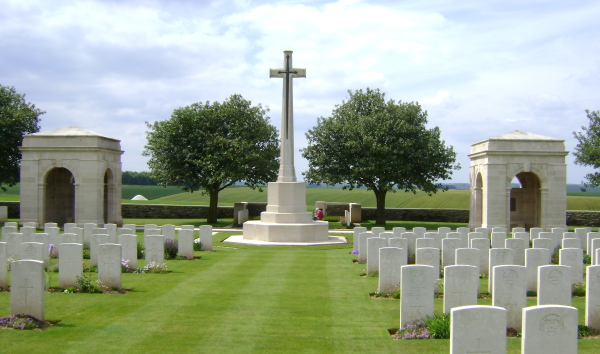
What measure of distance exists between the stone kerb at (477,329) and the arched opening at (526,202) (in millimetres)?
27999

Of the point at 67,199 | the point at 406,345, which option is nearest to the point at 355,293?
the point at 406,345

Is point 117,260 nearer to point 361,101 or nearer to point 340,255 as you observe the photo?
point 340,255

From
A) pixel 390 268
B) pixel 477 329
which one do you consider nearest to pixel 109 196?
pixel 390 268

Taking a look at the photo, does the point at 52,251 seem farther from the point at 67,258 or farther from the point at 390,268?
the point at 390,268

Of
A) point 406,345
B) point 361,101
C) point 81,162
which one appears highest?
point 361,101

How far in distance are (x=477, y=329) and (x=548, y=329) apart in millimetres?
664

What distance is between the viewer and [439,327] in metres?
8.57

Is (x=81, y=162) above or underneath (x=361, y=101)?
underneath

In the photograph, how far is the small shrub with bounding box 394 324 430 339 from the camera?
8547mm

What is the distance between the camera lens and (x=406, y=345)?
8.20m

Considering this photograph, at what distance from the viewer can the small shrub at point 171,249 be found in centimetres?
1824

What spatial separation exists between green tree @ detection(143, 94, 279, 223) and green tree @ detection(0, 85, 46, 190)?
671 cm

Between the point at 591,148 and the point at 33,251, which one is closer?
the point at 33,251

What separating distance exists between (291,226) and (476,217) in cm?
1154
